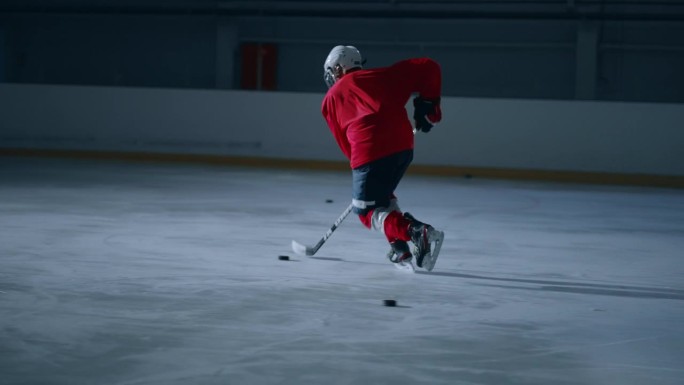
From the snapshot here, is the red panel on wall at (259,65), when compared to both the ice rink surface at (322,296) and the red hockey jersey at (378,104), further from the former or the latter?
the red hockey jersey at (378,104)

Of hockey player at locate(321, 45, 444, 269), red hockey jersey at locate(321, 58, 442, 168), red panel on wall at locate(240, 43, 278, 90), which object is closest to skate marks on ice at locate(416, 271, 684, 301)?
hockey player at locate(321, 45, 444, 269)

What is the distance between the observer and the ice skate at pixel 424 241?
5.32m

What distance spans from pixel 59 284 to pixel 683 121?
9.00 meters

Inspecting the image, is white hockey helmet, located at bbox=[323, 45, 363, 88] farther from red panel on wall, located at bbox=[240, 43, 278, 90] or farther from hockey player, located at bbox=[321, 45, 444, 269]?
red panel on wall, located at bbox=[240, 43, 278, 90]

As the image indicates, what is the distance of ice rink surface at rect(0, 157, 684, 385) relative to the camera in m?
3.49

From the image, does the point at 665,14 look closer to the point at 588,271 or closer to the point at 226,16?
the point at 226,16

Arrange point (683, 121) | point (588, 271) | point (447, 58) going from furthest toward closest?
point (447, 58) → point (683, 121) → point (588, 271)

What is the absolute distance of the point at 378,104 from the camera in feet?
17.8

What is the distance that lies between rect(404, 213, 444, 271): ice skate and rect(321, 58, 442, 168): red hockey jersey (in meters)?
0.43

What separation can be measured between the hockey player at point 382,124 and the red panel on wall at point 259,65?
12583 mm

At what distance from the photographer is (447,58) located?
57.2 feet

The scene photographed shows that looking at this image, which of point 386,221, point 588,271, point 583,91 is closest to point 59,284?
point 386,221

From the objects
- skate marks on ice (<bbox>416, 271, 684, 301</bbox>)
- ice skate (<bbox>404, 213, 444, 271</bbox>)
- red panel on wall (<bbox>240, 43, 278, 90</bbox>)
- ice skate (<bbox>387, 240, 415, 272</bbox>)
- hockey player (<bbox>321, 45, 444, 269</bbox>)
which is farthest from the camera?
red panel on wall (<bbox>240, 43, 278, 90</bbox>)

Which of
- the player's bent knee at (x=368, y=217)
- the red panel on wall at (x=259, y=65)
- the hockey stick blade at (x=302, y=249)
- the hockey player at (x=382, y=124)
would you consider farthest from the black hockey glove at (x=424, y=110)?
the red panel on wall at (x=259, y=65)
